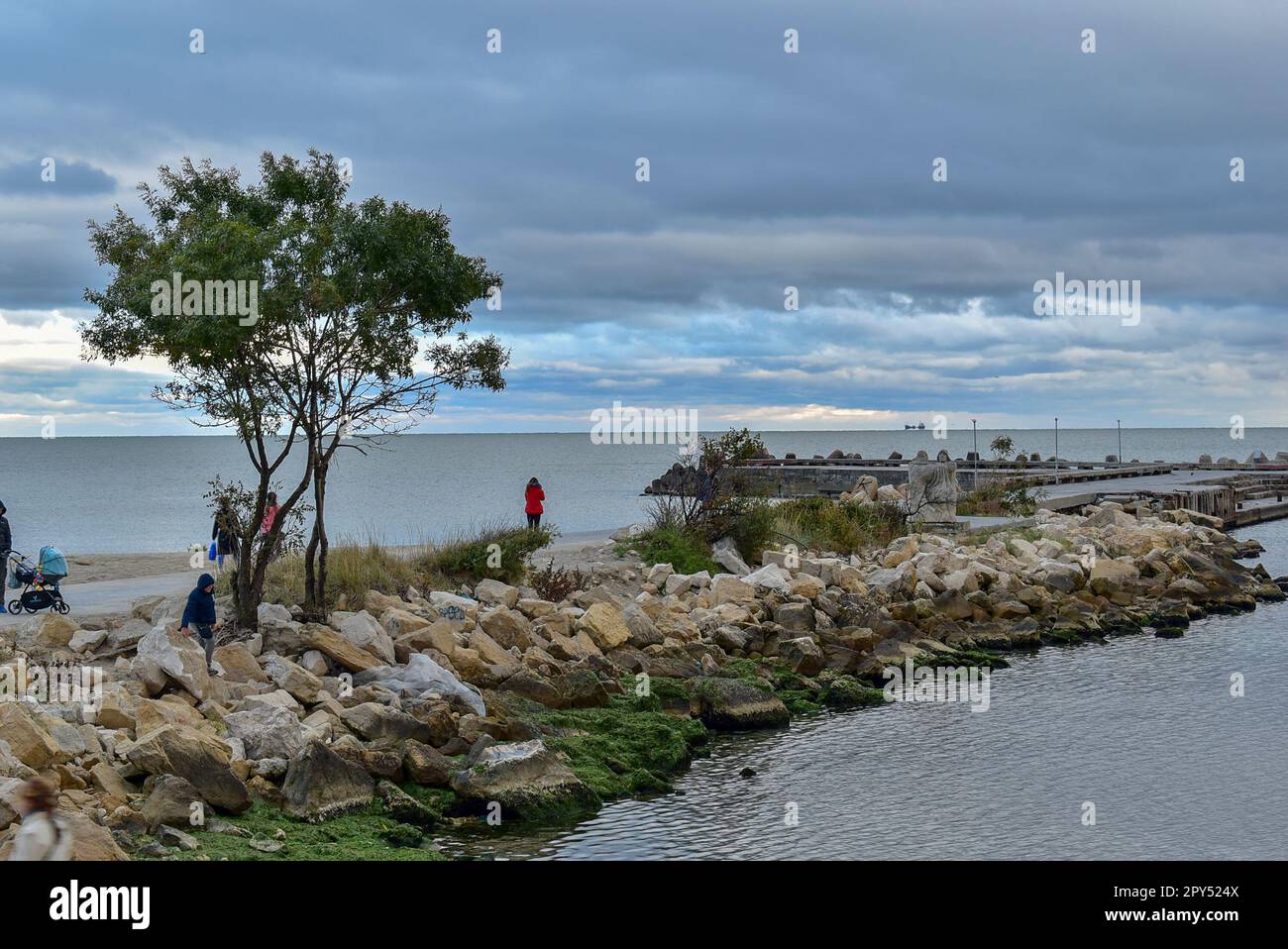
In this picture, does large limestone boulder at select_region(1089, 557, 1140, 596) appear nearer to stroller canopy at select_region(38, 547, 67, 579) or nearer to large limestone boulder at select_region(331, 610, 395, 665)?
large limestone boulder at select_region(331, 610, 395, 665)

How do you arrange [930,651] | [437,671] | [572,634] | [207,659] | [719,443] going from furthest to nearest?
[719,443] < [930,651] < [572,634] < [437,671] < [207,659]

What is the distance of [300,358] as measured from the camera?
650 inches

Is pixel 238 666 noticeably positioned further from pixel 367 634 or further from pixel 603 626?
pixel 603 626

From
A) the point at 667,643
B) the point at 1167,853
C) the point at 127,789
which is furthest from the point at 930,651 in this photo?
the point at 127,789

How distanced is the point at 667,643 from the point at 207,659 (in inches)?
277

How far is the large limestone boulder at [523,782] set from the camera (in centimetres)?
1281

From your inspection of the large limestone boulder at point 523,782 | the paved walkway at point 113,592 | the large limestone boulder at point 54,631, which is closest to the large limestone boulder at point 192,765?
the large limestone boulder at point 523,782

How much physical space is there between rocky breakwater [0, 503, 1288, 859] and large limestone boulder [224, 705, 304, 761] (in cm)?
2

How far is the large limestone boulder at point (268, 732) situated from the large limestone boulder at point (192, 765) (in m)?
0.90

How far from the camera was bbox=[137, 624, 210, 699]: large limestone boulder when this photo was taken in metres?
13.4

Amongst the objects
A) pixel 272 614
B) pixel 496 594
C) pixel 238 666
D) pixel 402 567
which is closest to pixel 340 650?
pixel 238 666

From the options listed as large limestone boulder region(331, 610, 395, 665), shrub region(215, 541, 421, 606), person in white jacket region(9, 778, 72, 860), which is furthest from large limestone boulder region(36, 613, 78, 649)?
person in white jacket region(9, 778, 72, 860)

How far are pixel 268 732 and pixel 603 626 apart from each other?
7.07 meters

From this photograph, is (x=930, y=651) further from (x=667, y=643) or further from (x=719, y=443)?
(x=719, y=443)
